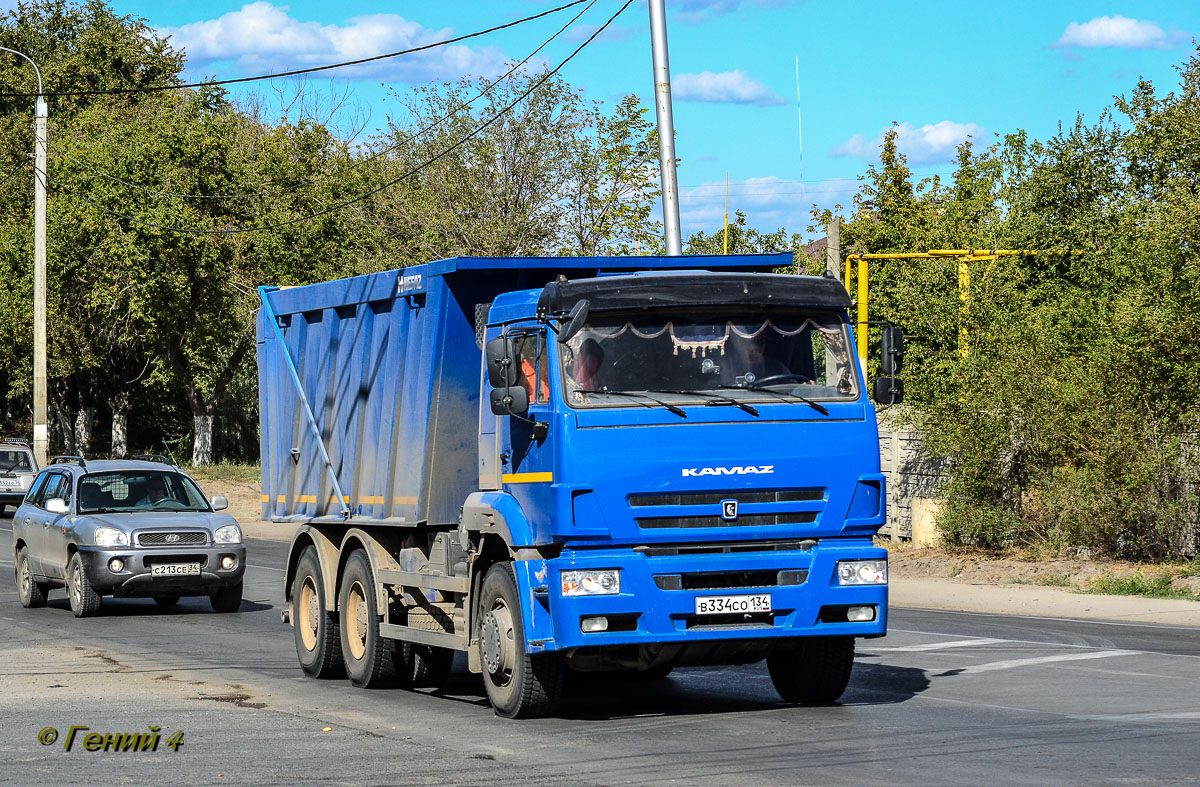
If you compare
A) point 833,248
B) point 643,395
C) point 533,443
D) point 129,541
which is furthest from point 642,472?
point 833,248

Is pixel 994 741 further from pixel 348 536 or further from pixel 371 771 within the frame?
pixel 348 536

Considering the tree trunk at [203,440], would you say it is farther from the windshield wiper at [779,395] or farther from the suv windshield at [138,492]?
the windshield wiper at [779,395]

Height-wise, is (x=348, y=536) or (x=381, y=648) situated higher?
(x=348, y=536)

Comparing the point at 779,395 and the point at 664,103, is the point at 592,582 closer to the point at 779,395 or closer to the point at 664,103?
the point at 779,395

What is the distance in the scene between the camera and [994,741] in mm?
8914

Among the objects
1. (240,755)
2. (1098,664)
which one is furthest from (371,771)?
(1098,664)

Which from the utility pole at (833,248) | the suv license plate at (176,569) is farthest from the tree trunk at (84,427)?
the suv license plate at (176,569)

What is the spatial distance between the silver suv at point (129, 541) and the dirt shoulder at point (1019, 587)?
1.12 m

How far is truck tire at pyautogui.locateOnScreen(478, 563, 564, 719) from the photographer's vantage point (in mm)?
9797

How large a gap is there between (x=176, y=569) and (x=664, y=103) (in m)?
8.20

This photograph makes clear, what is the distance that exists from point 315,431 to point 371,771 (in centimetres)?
556

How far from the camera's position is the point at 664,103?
1986 cm

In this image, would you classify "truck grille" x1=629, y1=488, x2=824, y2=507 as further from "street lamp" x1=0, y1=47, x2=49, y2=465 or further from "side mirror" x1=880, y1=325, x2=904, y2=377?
"street lamp" x1=0, y1=47, x2=49, y2=465

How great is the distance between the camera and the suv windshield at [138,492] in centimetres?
1848
